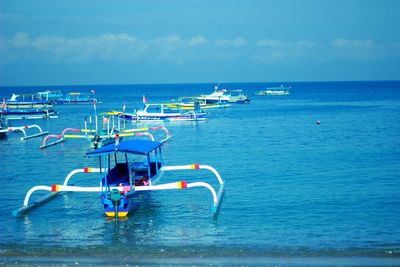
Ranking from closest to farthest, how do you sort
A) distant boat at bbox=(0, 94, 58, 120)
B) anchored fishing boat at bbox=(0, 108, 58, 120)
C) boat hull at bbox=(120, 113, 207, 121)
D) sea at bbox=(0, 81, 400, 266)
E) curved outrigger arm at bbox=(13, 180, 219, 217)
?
sea at bbox=(0, 81, 400, 266) < curved outrigger arm at bbox=(13, 180, 219, 217) < boat hull at bbox=(120, 113, 207, 121) < anchored fishing boat at bbox=(0, 108, 58, 120) < distant boat at bbox=(0, 94, 58, 120)

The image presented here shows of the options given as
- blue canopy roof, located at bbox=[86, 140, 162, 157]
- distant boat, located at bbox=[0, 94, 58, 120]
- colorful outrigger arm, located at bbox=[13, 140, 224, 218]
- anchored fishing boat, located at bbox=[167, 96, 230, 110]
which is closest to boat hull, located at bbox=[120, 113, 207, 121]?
anchored fishing boat, located at bbox=[167, 96, 230, 110]

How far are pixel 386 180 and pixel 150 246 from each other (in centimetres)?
→ 1365

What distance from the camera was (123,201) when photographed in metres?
19.0

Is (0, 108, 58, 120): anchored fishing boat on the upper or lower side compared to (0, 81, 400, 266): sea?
upper

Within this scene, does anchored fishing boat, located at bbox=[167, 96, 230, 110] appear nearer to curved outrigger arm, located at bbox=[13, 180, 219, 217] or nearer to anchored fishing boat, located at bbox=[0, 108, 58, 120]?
anchored fishing boat, located at bbox=[0, 108, 58, 120]

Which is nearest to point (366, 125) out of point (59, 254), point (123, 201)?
point (123, 201)

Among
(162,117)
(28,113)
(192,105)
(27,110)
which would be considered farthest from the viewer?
(192,105)

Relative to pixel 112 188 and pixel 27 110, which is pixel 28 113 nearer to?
pixel 27 110

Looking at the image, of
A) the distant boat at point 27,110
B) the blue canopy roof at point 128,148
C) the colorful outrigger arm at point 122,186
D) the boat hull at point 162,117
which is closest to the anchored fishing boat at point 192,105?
the boat hull at point 162,117

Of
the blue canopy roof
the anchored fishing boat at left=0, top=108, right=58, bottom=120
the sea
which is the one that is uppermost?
the blue canopy roof


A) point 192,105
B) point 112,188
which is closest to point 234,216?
point 112,188

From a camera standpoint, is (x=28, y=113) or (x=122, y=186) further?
(x=28, y=113)

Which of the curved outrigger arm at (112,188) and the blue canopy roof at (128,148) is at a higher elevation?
the blue canopy roof at (128,148)

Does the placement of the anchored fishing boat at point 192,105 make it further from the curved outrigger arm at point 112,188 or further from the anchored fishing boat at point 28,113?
the curved outrigger arm at point 112,188
